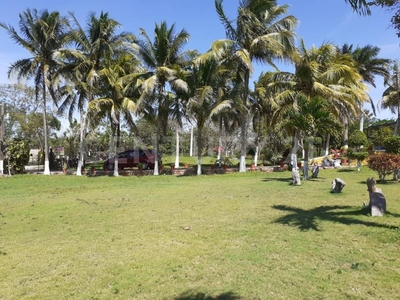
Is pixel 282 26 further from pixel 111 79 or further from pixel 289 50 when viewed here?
pixel 111 79

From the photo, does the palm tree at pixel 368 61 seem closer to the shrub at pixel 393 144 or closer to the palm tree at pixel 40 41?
the shrub at pixel 393 144

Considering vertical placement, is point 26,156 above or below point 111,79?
below

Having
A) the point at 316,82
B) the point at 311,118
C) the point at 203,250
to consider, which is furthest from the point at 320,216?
the point at 316,82

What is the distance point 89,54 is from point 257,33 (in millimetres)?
9854

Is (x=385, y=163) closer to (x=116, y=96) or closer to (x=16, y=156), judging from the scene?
(x=116, y=96)

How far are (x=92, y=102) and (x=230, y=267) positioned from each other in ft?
51.0

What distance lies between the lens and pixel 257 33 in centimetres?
1727

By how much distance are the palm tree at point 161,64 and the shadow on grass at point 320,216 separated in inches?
445

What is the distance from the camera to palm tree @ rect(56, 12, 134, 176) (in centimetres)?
1862

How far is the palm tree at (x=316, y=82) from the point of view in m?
16.0

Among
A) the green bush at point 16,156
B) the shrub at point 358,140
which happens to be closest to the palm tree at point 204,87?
the shrub at point 358,140

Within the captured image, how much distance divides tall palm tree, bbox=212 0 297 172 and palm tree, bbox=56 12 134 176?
20.8 feet

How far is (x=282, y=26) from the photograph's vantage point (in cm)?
1709

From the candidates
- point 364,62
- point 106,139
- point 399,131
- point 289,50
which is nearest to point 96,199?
point 289,50
